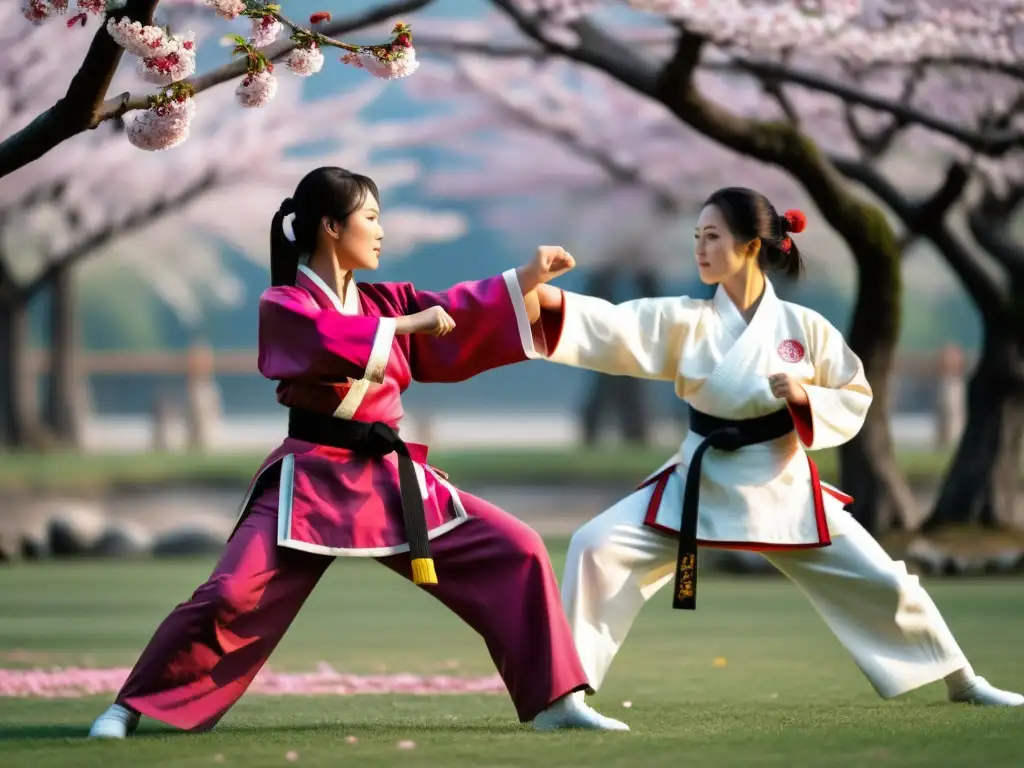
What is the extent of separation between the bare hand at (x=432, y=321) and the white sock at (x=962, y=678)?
1.73 m

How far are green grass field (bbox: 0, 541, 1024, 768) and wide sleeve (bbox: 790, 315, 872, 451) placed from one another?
75 centimetres

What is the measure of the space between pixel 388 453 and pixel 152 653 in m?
0.73

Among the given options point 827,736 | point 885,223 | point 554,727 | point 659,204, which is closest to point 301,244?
point 554,727

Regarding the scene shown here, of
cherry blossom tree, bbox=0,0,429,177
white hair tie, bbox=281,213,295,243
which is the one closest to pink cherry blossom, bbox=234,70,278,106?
cherry blossom tree, bbox=0,0,429,177

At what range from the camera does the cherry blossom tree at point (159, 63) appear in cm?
449

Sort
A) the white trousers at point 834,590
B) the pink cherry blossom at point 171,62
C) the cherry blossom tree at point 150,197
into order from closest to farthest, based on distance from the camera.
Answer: the white trousers at point 834,590 → the pink cherry blossom at point 171,62 → the cherry blossom tree at point 150,197

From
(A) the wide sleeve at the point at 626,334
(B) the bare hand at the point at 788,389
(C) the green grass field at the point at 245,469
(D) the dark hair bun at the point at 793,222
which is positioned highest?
(D) the dark hair bun at the point at 793,222

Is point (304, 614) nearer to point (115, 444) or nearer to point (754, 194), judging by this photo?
point (754, 194)

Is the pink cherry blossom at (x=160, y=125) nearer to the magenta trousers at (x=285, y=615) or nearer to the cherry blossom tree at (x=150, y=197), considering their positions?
the magenta trousers at (x=285, y=615)

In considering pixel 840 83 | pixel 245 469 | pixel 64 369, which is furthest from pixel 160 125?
pixel 64 369

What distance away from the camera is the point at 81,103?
A: 4633 millimetres

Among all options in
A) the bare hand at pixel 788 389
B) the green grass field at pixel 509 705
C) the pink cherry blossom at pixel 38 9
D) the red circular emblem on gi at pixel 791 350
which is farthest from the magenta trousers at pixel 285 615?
the pink cherry blossom at pixel 38 9

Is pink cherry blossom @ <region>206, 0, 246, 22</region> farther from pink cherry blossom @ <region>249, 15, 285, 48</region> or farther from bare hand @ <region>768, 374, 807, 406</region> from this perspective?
bare hand @ <region>768, 374, 807, 406</region>

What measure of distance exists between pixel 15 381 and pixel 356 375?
16.3 meters
